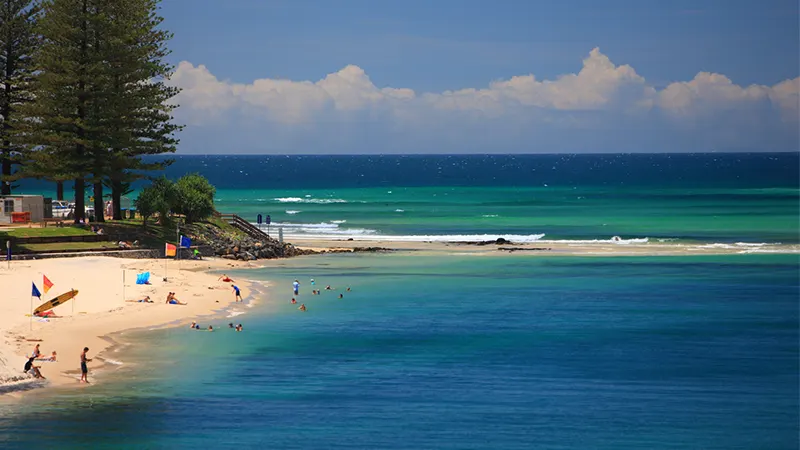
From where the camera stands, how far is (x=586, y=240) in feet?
280

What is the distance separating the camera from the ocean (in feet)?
95.7

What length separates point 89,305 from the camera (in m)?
45.2

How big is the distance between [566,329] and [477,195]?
4923 inches

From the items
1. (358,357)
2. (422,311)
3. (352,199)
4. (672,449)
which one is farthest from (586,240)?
(352,199)

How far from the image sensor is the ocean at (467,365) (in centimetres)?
2916

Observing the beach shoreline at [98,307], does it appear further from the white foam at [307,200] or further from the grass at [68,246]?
the white foam at [307,200]

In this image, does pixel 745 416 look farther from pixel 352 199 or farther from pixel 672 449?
pixel 352 199

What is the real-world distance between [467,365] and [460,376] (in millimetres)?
1633

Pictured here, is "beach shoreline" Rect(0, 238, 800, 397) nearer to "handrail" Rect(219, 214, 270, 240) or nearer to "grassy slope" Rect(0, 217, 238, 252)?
"grassy slope" Rect(0, 217, 238, 252)

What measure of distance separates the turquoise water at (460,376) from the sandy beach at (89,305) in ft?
5.51

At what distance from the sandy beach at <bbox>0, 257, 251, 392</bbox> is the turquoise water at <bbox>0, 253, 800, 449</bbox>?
1.68m

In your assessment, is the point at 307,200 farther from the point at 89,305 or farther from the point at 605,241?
the point at 89,305

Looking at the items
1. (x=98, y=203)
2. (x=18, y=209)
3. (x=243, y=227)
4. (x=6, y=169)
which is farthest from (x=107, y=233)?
(x=6, y=169)

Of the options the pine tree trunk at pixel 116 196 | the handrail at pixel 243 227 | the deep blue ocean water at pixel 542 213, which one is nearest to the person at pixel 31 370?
the pine tree trunk at pixel 116 196
